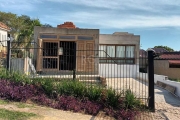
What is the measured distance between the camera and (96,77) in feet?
44.0

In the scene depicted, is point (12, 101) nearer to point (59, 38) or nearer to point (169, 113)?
point (169, 113)

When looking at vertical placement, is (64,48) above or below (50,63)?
above

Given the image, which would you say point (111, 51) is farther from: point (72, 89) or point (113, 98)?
point (113, 98)

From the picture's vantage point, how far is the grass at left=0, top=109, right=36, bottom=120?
539 centimetres

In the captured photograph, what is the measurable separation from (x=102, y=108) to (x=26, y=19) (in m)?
31.3

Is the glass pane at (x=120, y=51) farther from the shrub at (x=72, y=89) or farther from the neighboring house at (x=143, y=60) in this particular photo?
the shrub at (x=72, y=89)

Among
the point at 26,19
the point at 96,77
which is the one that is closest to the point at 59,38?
the point at 96,77

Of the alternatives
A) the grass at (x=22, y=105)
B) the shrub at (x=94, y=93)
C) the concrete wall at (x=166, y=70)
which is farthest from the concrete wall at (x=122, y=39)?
the grass at (x=22, y=105)

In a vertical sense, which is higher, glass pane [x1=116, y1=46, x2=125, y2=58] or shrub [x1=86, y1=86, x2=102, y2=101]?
glass pane [x1=116, y1=46, x2=125, y2=58]

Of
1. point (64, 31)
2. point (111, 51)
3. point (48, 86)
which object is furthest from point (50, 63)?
point (48, 86)

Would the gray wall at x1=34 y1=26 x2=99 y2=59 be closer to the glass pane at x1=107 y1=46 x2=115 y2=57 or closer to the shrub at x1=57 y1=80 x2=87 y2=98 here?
the glass pane at x1=107 y1=46 x2=115 y2=57

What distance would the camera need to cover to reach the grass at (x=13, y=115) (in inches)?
212

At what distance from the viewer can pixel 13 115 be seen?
5.57 metres

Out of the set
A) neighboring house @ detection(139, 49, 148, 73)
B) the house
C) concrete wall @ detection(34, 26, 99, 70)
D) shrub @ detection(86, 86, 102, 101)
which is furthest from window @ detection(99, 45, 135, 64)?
shrub @ detection(86, 86, 102, 101)
